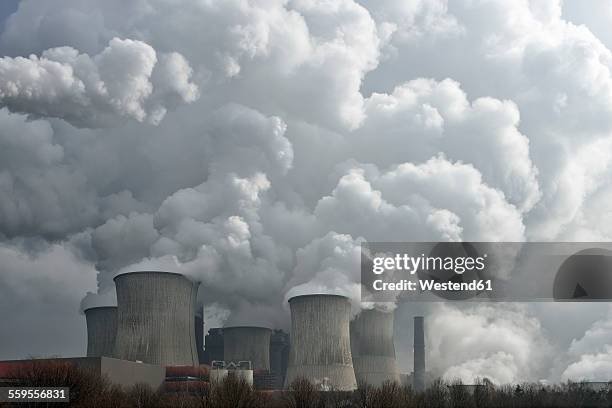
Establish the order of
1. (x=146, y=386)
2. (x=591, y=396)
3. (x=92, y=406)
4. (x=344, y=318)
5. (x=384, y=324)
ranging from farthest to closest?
1. (x=384, y=324)
2. (x=344, y=318)
3. (x=146, y=386)
4. (x=591, y=396)
5. (x=92, y=406)

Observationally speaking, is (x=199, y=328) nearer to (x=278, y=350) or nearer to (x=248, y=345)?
A: (x=278, y=350)

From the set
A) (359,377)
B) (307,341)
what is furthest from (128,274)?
(359,377)

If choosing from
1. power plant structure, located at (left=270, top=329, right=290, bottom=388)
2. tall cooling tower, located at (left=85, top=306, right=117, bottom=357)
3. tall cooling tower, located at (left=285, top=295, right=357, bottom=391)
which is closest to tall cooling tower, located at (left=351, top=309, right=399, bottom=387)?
tall cooling tower, located at (left=285, top=295, right=357, bottom=391)

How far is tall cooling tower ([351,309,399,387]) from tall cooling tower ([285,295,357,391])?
24.3 ft

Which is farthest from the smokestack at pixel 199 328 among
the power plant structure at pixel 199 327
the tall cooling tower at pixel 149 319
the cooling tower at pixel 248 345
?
the tall cooling tower at pixel 149 319

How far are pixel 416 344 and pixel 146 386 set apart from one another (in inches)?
1093

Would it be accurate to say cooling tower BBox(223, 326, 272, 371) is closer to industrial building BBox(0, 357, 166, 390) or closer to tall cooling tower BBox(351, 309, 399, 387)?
tall cooling tower BBox(351, 309, 399, 387)

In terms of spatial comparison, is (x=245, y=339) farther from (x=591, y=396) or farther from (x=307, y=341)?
(x=591, y=396)

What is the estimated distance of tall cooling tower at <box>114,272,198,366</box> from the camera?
44.9m

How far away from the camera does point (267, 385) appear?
50969mm

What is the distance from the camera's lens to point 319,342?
45.9 m

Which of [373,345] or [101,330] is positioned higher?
[101,330]

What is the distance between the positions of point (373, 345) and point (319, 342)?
945 centimetres

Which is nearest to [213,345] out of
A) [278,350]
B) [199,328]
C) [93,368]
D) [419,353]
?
[199,328]
